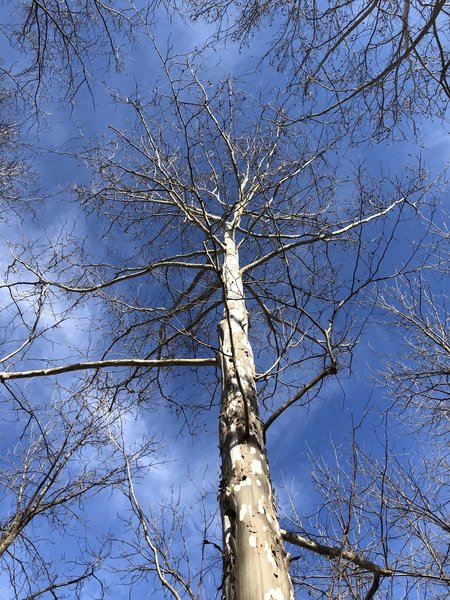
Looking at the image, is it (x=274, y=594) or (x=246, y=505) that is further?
(x=246, y=505)

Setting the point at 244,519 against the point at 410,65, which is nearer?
the point at 244,519

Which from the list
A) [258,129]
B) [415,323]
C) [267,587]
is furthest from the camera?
[415,323]

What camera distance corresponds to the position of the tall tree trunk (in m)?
1.82

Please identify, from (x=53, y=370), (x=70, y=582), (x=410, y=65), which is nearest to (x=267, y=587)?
(x=53, y=370)

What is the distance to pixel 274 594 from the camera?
68.7 inches

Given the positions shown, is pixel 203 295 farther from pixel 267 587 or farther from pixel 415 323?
pixel 267 587

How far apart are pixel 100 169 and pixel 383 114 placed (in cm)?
323

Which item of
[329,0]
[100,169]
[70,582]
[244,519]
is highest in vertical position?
[100,169]

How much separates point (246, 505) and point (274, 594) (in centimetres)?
44

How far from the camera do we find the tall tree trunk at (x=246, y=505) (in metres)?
1.82

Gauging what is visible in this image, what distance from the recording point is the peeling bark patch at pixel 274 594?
173 centimetres

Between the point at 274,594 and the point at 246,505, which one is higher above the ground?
the point at 246,505

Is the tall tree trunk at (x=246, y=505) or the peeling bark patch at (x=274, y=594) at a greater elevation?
the tall tree trunk at (x=246, y=505)

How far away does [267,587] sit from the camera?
1766mm
